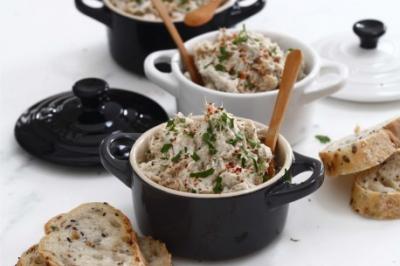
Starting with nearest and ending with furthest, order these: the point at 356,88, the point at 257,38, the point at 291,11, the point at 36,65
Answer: the point at 257,38
the point at 356,88
the point at 36,65
the point at 291,11

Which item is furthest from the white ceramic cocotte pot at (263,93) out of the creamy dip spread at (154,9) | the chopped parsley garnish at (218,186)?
the chopped parsley garnish at (218,186)

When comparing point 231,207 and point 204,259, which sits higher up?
point 231,207

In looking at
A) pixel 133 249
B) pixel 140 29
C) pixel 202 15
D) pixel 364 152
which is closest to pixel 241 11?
Result: pixel 202 15

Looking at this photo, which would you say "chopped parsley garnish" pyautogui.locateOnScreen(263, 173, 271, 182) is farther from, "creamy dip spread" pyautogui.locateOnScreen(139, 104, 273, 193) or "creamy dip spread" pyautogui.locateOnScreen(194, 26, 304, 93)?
"creamy dip spread" pyautogui.locateOnScreen(194, 26, 304, 93)

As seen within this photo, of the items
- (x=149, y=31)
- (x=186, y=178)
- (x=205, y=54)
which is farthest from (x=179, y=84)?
(x=186, y=178)

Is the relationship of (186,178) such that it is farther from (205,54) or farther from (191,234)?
(205,54)

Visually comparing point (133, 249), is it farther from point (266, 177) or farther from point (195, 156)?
point (266, 177)

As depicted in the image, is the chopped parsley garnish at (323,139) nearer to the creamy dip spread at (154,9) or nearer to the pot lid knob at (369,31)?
the pot lid knob at (369,31)
